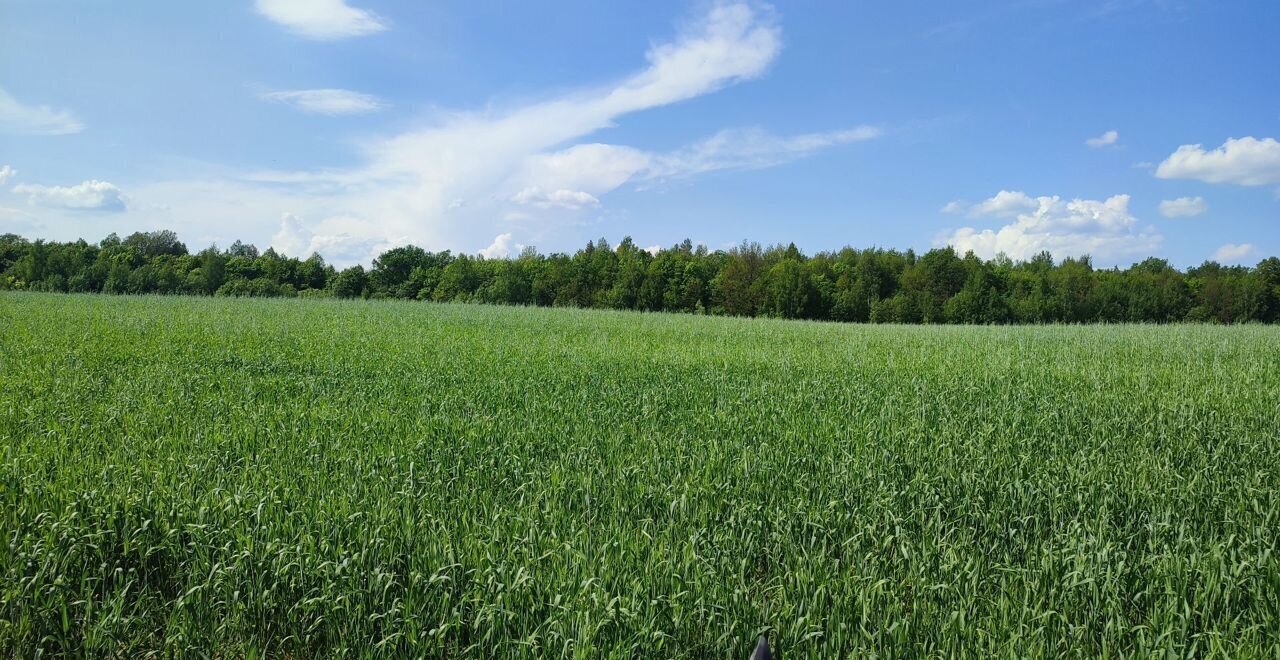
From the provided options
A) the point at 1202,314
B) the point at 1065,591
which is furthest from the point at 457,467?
the point at 1202,314

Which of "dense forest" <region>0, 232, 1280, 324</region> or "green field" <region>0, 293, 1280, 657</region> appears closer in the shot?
"green field" <region>0, 293, 1280, 657</region>

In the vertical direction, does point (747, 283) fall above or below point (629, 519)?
above

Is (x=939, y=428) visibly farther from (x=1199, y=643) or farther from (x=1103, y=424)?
(x=1199, y=643)

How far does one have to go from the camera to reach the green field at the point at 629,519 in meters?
3.79

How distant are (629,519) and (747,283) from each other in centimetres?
7505

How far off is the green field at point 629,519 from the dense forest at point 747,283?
2208 inches

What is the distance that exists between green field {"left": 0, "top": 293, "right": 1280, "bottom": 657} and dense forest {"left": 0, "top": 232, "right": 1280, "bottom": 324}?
184ft

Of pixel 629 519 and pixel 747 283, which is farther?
pixel 747 283

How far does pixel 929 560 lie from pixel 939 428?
4.66 metres

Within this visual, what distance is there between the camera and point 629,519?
517 centimetres

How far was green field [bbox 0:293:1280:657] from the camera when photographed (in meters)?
3.79

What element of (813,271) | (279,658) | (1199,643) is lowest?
(279,658)

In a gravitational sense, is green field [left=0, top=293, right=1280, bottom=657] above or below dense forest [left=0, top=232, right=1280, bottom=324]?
below

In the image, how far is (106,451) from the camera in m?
6.99
